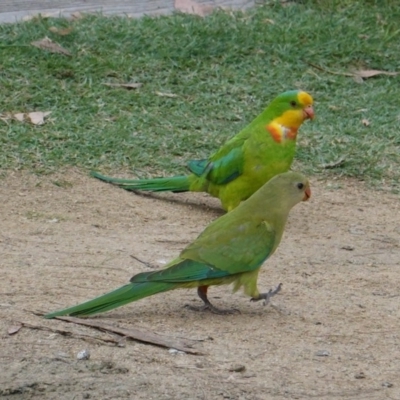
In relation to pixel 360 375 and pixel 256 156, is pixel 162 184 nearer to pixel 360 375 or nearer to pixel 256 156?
pixel 256 156

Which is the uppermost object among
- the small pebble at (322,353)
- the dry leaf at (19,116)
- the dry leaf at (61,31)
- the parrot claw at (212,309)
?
the dry leaf at (61,31)

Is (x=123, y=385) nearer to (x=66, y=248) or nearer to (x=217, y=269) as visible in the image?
(x=217, y=269)

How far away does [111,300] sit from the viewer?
4.45 metres

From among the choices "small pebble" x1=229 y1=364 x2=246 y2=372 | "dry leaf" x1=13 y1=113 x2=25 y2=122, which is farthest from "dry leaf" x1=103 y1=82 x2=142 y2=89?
"small pebble" x1=229 y1=364 x2=246 y2=372

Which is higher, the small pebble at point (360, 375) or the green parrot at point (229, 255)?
the green parrot at point (229, 255)

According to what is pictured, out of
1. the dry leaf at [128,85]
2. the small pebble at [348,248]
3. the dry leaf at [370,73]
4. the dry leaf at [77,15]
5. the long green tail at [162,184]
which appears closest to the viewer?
the small pebble at [348,248]

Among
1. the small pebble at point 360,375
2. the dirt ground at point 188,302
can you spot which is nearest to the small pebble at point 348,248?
the dirt ground at point 188,302

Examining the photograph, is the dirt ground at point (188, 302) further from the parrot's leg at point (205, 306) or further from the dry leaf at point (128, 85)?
the dry leaf at point (128, 85)

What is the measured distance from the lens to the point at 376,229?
21.0 ft

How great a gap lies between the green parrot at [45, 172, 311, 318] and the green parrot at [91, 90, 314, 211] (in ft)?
3.79

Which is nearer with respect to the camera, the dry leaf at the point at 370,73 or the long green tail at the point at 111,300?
the long green tail at the point at 111,300

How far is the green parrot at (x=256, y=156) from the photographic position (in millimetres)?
6258

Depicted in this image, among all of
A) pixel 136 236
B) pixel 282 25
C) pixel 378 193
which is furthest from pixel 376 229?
pixel 282 25

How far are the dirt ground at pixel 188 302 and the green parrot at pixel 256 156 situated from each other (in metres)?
0.25
